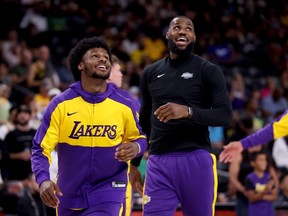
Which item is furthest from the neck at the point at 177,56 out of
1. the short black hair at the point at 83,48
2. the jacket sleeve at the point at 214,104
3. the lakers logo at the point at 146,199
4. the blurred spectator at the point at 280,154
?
the blurred spectator at the point at 280,154

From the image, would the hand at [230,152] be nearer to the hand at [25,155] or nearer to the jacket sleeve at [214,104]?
the jacket sleeve at [214,104]

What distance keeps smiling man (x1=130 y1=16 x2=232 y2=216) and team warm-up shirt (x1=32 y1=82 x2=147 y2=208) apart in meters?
0.50

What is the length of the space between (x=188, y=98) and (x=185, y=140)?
35 centimetres

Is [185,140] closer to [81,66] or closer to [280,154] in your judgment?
[81,66]

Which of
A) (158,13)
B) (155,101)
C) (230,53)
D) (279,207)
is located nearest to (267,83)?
(230,53)

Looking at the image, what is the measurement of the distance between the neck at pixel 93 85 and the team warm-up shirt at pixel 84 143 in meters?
0.05

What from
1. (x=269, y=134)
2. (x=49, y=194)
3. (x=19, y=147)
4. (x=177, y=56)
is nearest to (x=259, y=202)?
(x=19, y=147)

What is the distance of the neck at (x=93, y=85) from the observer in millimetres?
6324

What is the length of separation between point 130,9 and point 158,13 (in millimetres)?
827

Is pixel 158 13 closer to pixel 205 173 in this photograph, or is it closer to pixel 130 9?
pixel 130 9

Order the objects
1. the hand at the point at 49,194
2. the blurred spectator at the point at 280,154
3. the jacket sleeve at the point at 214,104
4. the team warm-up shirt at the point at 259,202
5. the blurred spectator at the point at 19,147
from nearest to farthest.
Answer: the hand at the point at 49,194, the jacket sleeve at the point at 214,104, the blurred spectator at the point at 19,147, the team warm-up shirt at the point at 259,202, the blurred spectator at the point at 280,154

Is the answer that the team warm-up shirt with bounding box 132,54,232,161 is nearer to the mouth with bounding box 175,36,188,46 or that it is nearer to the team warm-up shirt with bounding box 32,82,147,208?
the mouth with bounding box 175,36,188,46

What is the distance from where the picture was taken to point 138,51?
17547 mm

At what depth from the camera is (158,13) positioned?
19.5 meters
